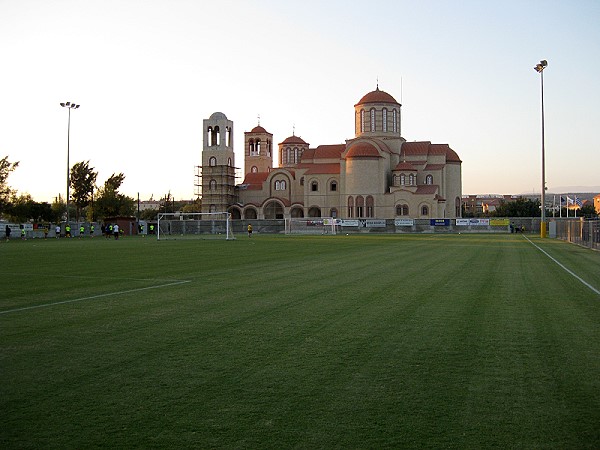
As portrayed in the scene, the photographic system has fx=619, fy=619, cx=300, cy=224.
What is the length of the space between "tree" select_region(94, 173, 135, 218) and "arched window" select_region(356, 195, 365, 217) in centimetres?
3559

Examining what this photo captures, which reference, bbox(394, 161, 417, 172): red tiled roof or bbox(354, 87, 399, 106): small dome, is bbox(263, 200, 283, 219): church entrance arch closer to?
bbox(394, 161, 417, 172): red tiled roof

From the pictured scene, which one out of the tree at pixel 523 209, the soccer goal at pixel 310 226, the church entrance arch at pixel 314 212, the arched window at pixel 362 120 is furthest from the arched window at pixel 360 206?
the tree at pixel 523 209

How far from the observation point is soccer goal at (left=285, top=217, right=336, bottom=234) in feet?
236

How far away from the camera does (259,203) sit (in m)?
98.2

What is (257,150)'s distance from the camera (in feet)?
365

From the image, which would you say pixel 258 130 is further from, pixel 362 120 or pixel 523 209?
pixel 523 209

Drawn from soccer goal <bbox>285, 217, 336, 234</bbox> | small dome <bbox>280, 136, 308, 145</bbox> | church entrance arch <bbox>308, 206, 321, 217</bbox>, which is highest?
small dome <bbox>280, 136, 308, 145</bbox>

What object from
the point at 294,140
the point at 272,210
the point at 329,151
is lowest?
the point at 272,210

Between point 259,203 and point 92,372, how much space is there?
92.1 meters

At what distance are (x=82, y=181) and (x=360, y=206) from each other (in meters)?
41.9

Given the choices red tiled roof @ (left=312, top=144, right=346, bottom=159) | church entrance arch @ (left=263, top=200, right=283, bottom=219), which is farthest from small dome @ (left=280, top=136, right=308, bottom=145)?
church entrance arch @ (left=263, top=200, right=283, bottom=219)

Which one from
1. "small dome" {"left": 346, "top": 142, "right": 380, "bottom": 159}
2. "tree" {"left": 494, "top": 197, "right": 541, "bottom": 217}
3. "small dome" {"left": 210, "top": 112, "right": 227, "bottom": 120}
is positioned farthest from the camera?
"tree" {"left": 494, "top": 197, "right": 541, "bottom": 217}

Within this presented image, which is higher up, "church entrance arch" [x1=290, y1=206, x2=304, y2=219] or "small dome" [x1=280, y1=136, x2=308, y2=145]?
"small dome" [x1=280, y1=136, x2=308, y2=145]

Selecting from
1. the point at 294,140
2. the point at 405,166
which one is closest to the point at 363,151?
the point at 405,166
